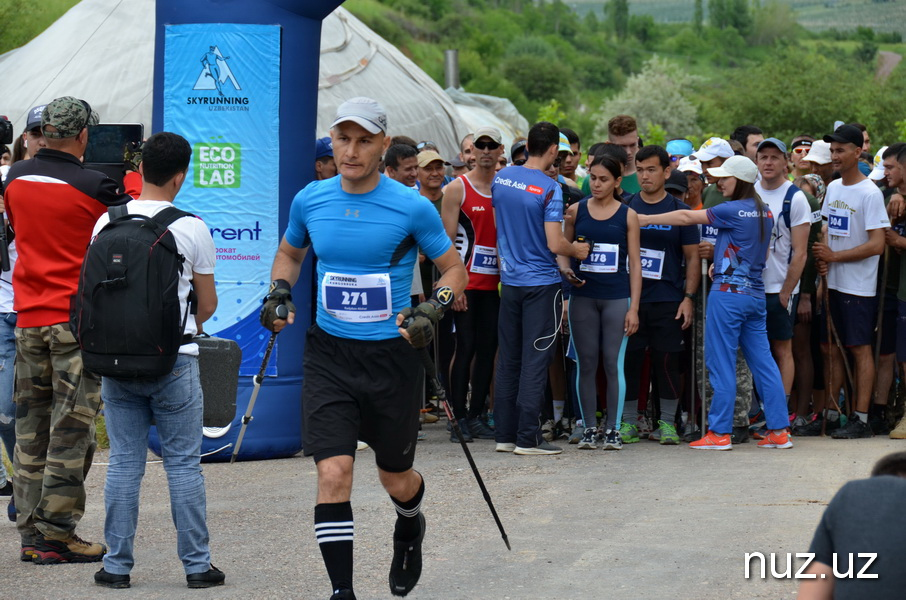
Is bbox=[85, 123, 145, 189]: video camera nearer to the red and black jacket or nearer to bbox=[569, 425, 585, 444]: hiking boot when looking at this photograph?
the red and black jacket

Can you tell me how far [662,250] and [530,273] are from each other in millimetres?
1114

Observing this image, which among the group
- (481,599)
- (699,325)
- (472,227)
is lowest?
(481,599)

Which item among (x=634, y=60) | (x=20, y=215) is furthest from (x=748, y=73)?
(x=634, y=60)

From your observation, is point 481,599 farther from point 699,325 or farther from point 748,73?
point 748,73

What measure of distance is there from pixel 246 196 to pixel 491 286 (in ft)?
6.16

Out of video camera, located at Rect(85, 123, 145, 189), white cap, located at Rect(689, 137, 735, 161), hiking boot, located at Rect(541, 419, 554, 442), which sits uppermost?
white cap, located at Rect(689, 137, 735, 161)

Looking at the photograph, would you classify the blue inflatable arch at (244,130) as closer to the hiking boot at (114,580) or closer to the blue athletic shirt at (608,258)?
the blue athletic shirt at (608,258)

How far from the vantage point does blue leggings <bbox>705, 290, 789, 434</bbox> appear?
29.4 ft

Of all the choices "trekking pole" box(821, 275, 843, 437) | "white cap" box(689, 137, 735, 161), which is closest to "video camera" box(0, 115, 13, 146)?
"trekking pole" box(821, 275, 843, 437)

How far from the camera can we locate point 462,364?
9383 mm

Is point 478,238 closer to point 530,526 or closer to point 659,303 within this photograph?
point 659,303

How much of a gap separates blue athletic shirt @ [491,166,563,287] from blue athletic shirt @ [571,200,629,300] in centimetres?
33

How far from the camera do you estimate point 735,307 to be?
8.94m

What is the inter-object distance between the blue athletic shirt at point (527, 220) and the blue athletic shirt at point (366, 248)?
339cm
